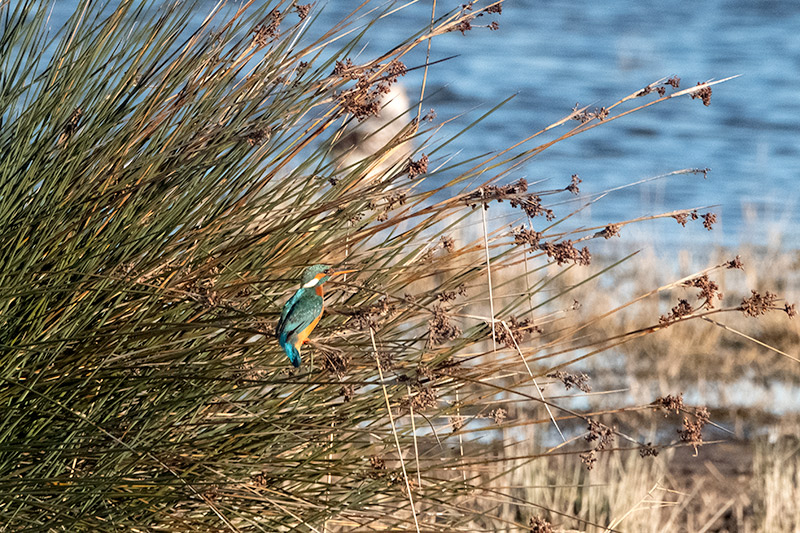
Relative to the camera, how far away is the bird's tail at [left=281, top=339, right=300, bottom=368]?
1576mm

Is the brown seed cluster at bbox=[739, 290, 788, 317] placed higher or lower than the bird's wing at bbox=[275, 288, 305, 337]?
higher

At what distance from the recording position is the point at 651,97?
12.4m

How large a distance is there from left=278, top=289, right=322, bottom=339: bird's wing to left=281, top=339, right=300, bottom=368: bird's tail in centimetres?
1

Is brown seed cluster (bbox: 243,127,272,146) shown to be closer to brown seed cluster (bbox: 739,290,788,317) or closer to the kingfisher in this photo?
the kingfisher

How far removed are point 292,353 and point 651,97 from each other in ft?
37.5

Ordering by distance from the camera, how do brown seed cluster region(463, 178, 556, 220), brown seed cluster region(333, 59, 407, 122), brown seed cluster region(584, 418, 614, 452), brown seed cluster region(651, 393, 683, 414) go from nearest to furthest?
brown seed cluster region(463, 178, 556, 220) < brown seed cluster region(584, 418, 614, 452) < brown seed cluster region(651, 393, 683, 414) < brown seed cluster region(333, 59, 407, 122)

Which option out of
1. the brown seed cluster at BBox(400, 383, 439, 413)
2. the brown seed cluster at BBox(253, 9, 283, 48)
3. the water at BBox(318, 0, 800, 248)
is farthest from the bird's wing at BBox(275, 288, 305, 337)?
Answer: the water at BBox(318, 0, 800, 248)

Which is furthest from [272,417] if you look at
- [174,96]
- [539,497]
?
[539,497]

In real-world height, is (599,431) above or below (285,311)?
below

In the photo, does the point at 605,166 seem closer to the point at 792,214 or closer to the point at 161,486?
the point at 792,214

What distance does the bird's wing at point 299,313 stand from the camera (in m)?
1.63

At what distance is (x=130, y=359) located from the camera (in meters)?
1.93

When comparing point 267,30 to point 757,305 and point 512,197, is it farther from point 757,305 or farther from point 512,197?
point 757,305

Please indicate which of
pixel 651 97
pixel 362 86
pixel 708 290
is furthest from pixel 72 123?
pixel 651 97
